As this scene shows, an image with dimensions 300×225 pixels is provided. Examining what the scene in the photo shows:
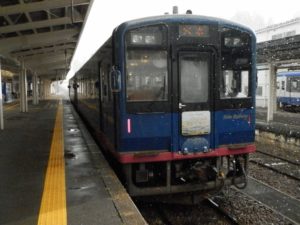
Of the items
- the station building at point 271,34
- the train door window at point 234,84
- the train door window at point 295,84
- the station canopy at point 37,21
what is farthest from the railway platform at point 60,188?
the station building at point 271,34

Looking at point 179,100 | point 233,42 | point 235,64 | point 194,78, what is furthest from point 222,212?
point 233,42

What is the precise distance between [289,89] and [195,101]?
24.1 m

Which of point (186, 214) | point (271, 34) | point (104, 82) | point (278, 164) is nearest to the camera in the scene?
point (186, 214)

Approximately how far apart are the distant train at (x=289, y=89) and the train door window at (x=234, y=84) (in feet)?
74.5

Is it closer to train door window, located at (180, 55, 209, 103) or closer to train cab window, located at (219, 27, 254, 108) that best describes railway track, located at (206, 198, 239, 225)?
train cab window, located at (219, 27, 254, 108)

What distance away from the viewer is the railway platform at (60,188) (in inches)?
185

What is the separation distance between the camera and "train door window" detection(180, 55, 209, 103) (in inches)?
245

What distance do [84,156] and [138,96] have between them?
289cm

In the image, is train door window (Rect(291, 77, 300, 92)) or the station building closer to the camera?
train door window (Rect(291, 77, 300, 92))

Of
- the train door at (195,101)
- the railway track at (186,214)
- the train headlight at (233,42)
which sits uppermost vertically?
the train headlight at (233,42)

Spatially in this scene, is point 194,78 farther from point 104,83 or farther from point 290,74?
point 290,74

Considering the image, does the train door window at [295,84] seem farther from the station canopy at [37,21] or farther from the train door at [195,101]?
the train door at [195,101]

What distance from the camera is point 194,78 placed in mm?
6281

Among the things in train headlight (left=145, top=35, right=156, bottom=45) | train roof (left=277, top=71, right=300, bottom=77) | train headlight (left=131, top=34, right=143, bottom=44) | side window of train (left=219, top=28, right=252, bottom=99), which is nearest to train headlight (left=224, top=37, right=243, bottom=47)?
side window of train (left=219, top=28, right=252, bottom=99)
